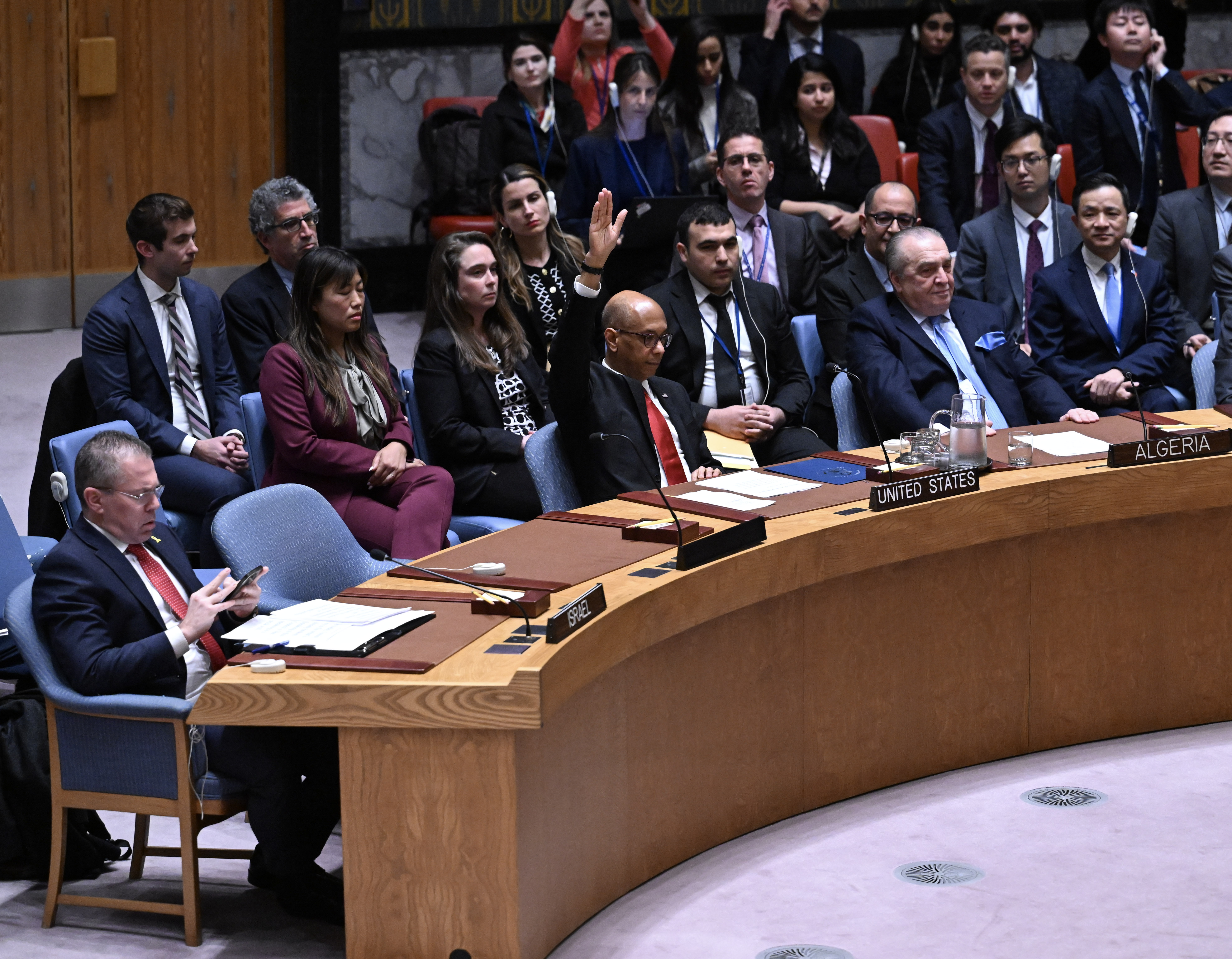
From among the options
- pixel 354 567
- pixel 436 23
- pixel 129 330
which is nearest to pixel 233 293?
pixel 129 330

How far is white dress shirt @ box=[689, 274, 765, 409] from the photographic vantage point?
16.3 ft

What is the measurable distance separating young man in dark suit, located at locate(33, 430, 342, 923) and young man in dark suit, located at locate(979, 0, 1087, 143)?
4668 mm

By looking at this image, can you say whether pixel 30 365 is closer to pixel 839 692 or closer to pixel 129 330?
pixel 129 330

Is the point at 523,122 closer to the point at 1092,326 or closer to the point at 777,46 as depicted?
the point at 777,46

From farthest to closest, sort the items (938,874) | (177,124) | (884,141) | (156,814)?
1. (177,124)
2. (884,141)
3. (938,874)
4. (156,814)

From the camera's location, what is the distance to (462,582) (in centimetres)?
310

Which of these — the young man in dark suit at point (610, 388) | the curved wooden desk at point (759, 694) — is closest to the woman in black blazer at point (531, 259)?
the young man in dark suit at point (610, 388)

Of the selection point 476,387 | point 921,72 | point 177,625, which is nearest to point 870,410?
point 476,387

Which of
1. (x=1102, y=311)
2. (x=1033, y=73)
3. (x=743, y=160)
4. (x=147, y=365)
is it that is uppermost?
(x=1033, y=73)

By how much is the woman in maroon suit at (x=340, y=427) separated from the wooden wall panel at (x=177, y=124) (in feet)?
10.8

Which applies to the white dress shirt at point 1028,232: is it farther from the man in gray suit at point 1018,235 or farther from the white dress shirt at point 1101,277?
the white dress shirt at point 1101,277

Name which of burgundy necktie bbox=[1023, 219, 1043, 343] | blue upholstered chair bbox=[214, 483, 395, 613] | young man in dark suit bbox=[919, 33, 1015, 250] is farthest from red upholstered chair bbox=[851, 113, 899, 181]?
blue upholstered chair bbox=[214, 483, 395, 613]

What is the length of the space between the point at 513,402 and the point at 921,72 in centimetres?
338

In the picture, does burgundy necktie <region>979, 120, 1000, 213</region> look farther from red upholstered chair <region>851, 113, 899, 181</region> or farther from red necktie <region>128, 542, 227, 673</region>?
red necktie <region>128, 542, 227, 673</region>
